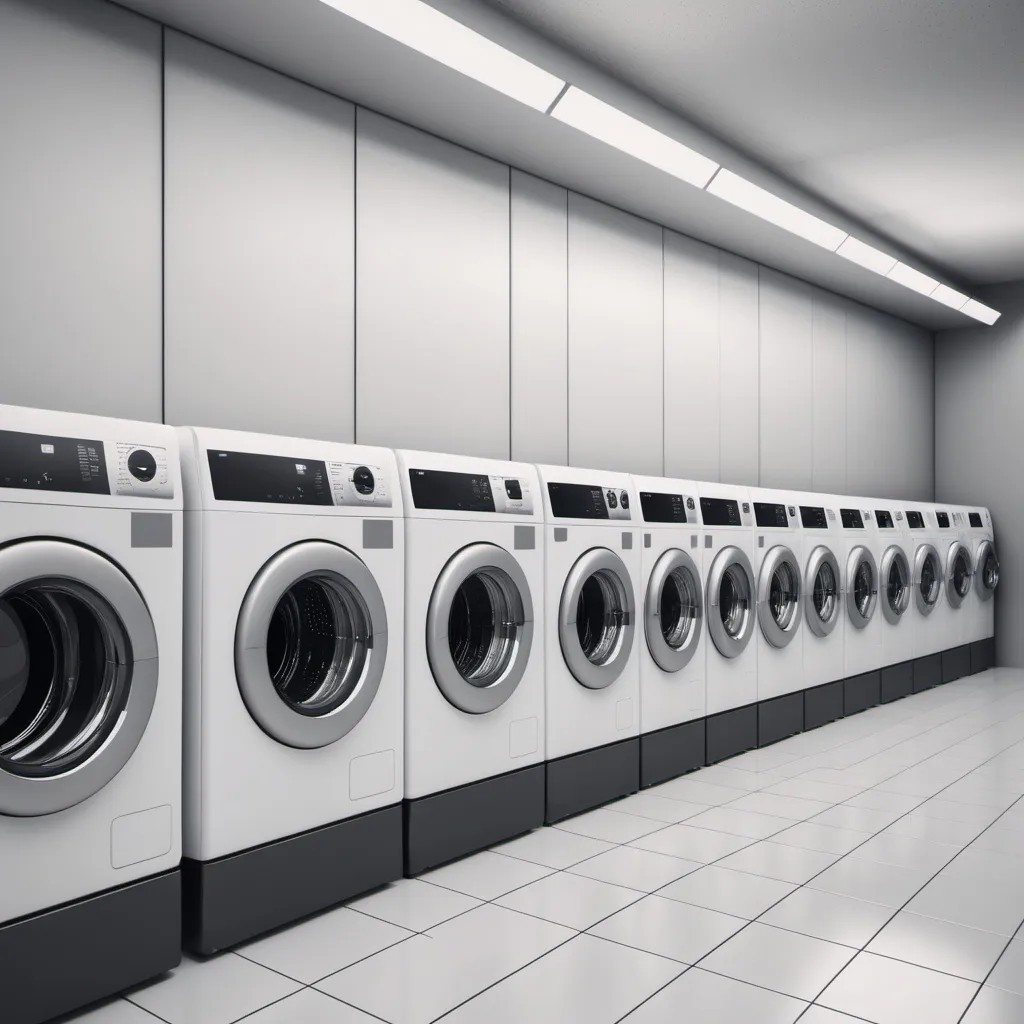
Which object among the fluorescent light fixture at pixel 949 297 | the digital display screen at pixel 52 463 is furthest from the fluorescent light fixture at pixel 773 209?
the digital display screen at pixel 52 463

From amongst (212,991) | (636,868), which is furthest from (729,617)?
(212,991)

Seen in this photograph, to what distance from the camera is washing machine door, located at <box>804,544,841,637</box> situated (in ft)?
15.8

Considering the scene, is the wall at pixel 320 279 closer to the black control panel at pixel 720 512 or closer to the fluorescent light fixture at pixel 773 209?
the fluorescent light fixture at pixel 773 209

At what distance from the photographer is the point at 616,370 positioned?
4691 millimetres

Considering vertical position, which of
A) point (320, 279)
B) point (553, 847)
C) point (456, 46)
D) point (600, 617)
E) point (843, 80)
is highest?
point (843, 80)

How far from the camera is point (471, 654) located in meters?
3.08

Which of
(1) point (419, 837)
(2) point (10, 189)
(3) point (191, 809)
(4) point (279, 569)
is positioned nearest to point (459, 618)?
(1) point (419, 837)

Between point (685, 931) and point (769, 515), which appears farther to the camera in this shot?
point (769, 515)

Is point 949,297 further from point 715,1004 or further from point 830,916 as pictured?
point 715,1004

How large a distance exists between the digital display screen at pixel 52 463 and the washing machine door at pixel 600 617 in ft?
5.64

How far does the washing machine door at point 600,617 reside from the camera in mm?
3332

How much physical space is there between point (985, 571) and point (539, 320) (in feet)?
15.2

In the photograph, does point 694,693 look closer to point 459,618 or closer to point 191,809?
point 459,618

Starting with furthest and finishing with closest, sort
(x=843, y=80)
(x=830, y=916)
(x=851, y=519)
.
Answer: (x=851, y=519)
(x=843, y=80)
(x=830, y=916)
